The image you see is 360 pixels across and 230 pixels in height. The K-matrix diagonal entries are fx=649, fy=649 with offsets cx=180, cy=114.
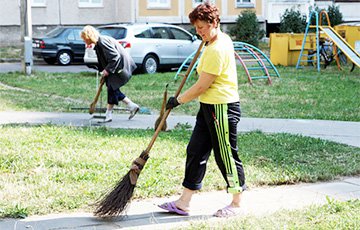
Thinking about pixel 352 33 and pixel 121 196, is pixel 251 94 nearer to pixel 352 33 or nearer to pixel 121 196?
pixel 121 196

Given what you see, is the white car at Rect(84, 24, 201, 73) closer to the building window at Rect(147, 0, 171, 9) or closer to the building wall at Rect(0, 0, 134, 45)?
the building wall at Rect(0, 0, 134, 45)

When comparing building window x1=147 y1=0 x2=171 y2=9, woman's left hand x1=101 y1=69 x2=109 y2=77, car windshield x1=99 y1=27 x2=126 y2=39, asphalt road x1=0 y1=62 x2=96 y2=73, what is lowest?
asphalt road x1=0 y1=62 x2=96 y2=73

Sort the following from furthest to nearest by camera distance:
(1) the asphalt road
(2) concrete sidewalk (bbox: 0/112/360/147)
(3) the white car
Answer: (1) the asphalt road < (3) the white car < (2) concrete sidewalk (bbox: 0/112/360/147)

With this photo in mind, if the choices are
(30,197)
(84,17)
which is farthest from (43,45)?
(30,197)

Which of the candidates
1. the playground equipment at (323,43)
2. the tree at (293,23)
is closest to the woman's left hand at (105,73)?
the playground equipment at (323,43)

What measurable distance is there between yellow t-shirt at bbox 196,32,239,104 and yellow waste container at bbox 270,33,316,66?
17.1 m

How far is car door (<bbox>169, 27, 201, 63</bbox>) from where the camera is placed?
21141 millimetres

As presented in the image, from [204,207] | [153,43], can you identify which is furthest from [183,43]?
[204,207]

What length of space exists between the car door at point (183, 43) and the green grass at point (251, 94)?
2.96m

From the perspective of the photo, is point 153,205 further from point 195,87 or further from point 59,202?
point 195,87

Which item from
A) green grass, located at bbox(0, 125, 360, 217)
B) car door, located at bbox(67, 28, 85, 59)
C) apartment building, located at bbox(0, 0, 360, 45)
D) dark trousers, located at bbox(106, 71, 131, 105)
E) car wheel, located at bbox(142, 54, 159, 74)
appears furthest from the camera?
apartment building, located at bbox(0, 0, 360, 45)

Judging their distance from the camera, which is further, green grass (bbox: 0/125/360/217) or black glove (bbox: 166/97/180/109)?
green grass (bbox: 0/125/360/217)

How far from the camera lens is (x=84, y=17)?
104ft

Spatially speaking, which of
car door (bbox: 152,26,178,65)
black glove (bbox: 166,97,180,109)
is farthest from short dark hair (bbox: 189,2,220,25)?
car door (bbox: 152,26,178,65)
